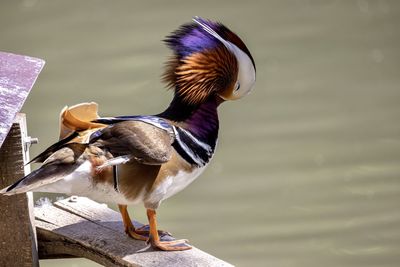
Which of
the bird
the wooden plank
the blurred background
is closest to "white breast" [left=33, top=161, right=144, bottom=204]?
the bird

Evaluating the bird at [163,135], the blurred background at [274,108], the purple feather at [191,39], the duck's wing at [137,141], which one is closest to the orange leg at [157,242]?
the bird at [163,135]

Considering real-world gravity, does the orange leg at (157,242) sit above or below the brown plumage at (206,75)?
below

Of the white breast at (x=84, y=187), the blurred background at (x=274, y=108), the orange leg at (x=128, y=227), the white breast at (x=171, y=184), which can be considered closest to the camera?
the white breast at (x=84, y=187)

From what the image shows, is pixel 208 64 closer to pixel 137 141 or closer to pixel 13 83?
pixel 137 141

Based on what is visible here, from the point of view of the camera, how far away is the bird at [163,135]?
299 centimetres

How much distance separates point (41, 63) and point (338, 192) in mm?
2126

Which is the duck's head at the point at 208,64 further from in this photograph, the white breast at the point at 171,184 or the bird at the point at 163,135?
the white breast at the point at 171,184

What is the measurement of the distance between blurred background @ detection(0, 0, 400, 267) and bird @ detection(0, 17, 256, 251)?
141 centimetres

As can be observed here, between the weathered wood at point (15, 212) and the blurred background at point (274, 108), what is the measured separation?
1.37 metres

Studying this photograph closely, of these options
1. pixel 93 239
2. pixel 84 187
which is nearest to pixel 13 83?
pixel 84 187

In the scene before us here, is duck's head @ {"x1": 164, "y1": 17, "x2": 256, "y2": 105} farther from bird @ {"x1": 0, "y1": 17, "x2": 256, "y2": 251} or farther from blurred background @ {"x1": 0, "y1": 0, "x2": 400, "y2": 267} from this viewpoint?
blurred background @ {"x1": 0, "y1": 0, "x2": 400, "y2": 267}

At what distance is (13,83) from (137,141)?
35 cm

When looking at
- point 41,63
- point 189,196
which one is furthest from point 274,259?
point 41,63

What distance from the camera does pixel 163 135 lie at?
3053mm
